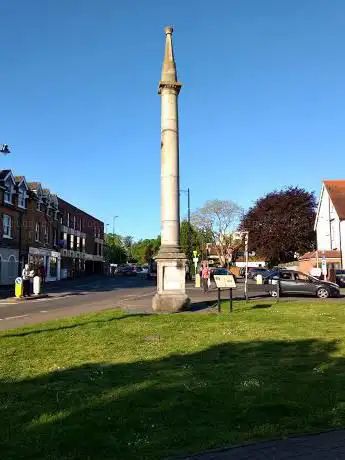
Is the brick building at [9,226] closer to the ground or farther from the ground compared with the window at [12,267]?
farther from the ground

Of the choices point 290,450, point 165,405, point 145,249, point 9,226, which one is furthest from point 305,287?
point 145,249

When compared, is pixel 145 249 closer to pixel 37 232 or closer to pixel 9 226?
pixel 37 232

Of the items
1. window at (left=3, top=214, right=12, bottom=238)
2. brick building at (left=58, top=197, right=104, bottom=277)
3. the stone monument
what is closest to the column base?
the stone monument

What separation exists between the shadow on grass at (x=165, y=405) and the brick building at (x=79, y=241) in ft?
192

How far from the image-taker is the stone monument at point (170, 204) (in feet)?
57.0

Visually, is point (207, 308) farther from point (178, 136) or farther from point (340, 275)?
point (340, 275)

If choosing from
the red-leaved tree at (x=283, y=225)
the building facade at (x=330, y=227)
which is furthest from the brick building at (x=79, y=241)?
the building facade at (x=330, y=227)

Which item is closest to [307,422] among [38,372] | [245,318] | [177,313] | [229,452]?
[229,452]

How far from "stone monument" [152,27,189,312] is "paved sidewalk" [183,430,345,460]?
41.7 ft

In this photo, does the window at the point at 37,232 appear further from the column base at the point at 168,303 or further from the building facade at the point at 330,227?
the column base at the point at 168,303

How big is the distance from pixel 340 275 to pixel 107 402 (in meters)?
36.9

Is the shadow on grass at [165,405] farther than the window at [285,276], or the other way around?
the window at [285,276]

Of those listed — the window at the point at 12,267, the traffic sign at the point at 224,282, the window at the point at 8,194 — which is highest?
the window at the point at 8,194

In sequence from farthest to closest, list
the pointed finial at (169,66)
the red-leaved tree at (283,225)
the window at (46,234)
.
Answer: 1. the red-leaved tree at (283,225)
2. the window at (46,234)
3. the pointed finial at (169,66)
